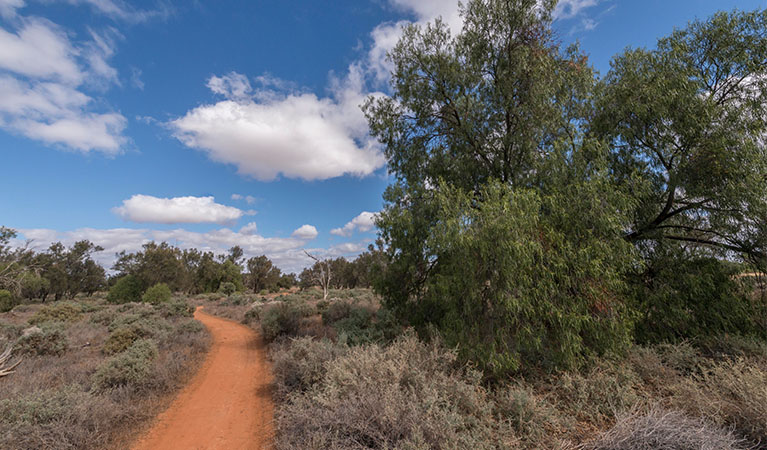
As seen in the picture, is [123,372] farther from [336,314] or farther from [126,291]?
[126,291]

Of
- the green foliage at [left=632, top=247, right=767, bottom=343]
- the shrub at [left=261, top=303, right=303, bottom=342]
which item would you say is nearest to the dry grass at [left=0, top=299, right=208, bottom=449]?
the shrub at [left=261, top=303, right=303, bottom=342]

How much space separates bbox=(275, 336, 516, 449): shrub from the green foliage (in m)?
5.75

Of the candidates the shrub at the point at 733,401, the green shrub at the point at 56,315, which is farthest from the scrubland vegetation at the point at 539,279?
the green shrub at the point at 56,315

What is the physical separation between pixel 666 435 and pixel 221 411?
813 centimetres

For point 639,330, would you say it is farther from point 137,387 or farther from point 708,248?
point 137,387

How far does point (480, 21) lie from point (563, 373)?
993 centimetres

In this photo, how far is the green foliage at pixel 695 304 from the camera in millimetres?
7430

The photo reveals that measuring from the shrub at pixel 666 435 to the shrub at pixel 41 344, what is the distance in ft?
48.4

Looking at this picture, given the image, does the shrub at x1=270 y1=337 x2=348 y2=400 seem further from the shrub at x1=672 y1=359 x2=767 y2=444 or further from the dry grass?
the shrub at x1=672 y1=359 x2=767 y2=444

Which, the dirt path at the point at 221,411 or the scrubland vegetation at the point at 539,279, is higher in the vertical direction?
the scrubland vegetation at the point at 539,279

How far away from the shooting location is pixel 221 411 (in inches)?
260

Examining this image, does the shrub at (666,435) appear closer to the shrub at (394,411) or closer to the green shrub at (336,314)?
the shrub at (394,411)

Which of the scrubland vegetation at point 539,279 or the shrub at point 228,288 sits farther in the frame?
the shrub at point 228,288

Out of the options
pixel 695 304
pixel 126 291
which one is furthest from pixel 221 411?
pixel 126 291
